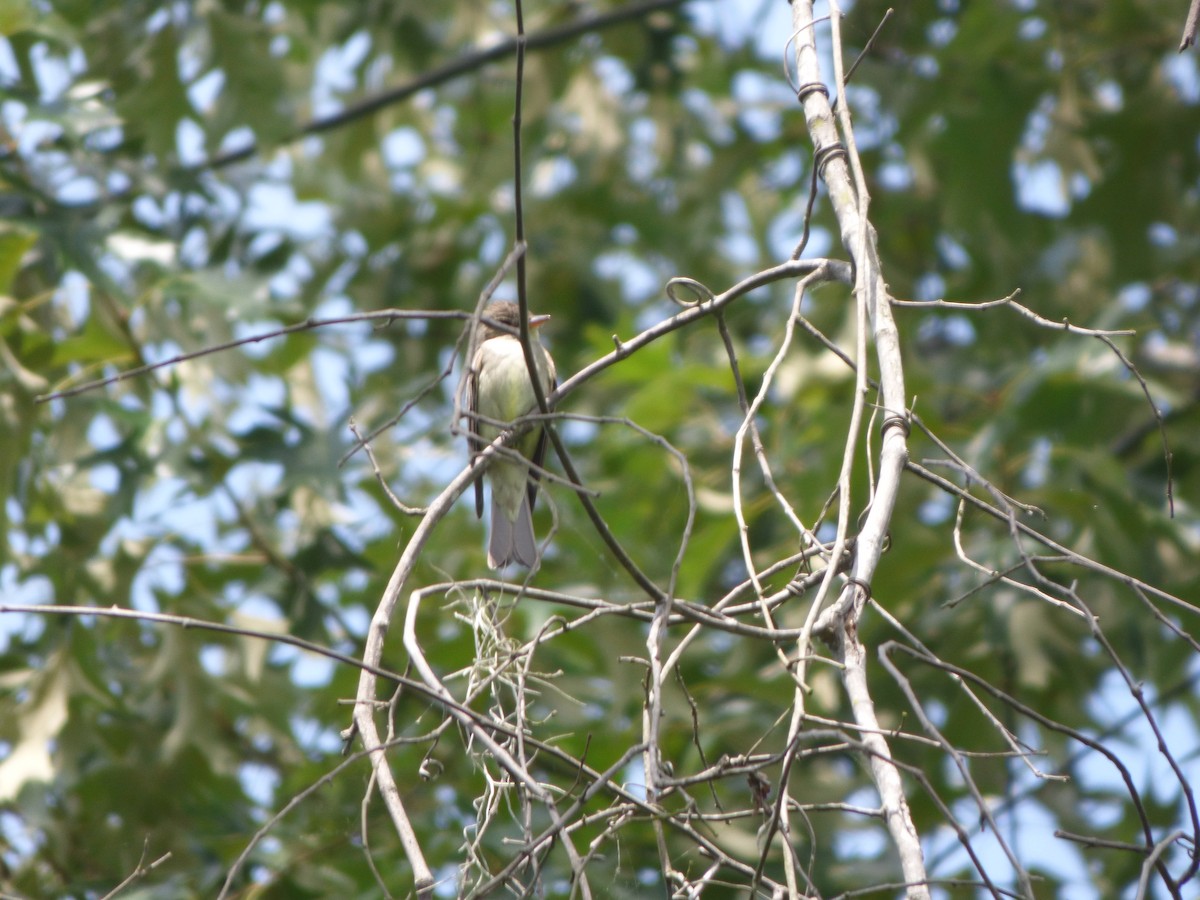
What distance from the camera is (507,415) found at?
16.6 ft

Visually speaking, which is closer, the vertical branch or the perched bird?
the vertical branch

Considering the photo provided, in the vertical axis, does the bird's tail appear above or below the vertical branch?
above

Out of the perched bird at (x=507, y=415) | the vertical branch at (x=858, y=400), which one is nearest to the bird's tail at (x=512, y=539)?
the perched bird at (x=507, y=415)

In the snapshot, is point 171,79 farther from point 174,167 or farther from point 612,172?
point 612,172

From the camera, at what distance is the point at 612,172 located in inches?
340

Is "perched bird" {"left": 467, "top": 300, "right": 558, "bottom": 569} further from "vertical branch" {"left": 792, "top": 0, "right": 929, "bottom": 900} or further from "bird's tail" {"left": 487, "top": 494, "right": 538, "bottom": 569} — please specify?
"vertical branch" {"left": 792, "top": 0, "right": 929, "bottom": 900}

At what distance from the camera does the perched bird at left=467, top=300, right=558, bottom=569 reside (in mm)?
4453

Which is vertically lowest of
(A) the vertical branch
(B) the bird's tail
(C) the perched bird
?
(A) the vertical branch

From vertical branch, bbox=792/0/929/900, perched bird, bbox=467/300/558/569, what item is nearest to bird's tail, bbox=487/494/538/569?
perched bird, bbox=467/300/558/569

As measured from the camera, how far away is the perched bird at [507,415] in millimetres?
4453

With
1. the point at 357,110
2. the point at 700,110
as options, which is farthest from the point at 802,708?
A: the point at 700,110

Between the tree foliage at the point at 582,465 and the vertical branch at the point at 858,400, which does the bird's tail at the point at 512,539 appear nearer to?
the tree foliage at the point at 582,465

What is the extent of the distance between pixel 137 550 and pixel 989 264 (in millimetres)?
4233

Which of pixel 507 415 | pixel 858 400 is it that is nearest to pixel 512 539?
pixel 507 415
